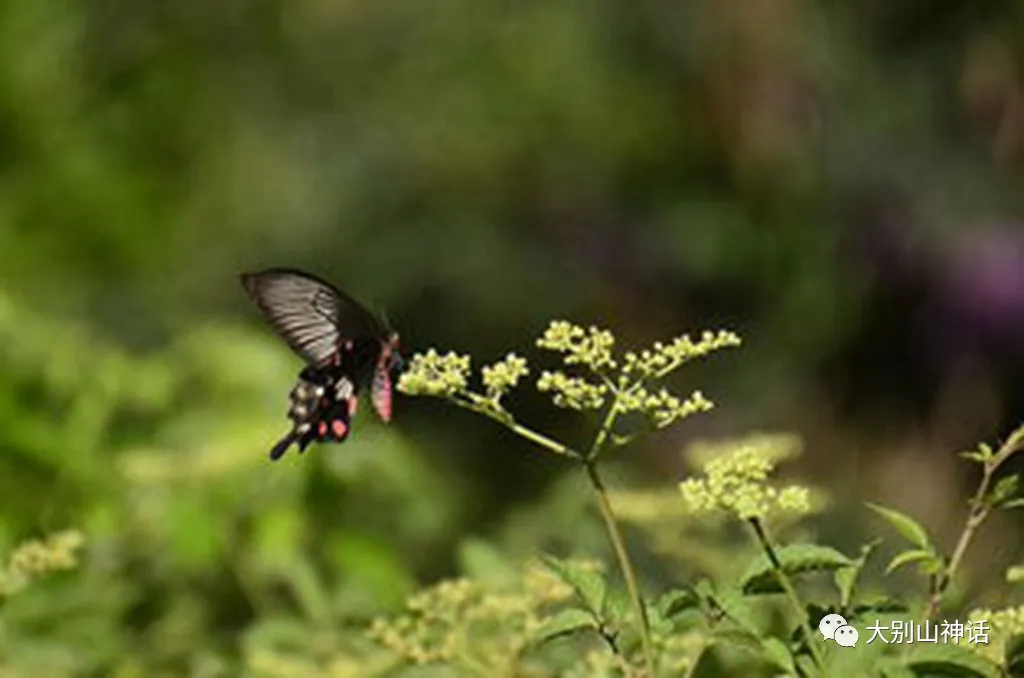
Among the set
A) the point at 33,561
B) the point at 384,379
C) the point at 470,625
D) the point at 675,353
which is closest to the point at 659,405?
the point at 675,353

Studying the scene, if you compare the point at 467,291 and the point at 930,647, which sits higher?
the point at 467,291

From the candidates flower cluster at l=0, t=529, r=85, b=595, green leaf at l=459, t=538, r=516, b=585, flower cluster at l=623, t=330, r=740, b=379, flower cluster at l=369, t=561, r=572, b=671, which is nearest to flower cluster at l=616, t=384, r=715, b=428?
flower cluster at l=623, t=330, r=740, b=379

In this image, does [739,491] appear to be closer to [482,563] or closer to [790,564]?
[790,564]

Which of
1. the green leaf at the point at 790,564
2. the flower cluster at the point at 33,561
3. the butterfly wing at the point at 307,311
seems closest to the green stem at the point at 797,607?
the green leaf at the point at 790,564

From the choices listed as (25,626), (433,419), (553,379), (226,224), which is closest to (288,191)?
(226,224)

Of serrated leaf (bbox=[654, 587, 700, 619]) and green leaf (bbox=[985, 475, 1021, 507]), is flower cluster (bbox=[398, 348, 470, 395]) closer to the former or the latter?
serrated leaf (bbox=[654, 587, 700, 619])

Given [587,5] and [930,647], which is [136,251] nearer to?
[587,5]
